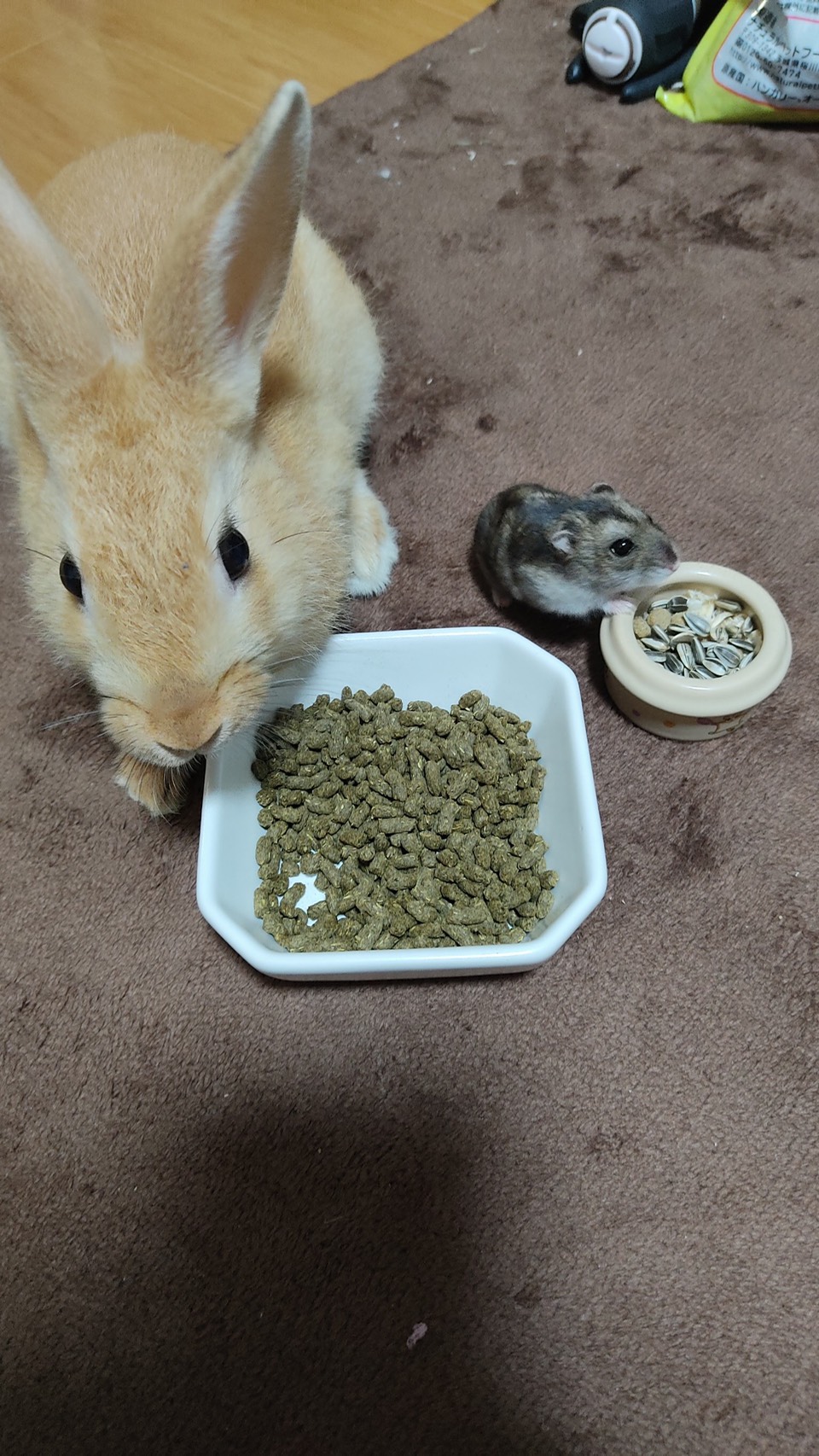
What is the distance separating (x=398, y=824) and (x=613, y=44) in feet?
6.67

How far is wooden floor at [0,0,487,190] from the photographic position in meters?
2.25

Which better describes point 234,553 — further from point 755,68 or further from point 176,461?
point 755,68

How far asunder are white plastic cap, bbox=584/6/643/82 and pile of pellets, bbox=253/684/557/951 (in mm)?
1811

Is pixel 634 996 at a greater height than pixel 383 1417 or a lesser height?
greater

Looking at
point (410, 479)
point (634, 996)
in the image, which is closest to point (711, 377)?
point (410, 479)

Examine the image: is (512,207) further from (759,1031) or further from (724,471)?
(759,1031)

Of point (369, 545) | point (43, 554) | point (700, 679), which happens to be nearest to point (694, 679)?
point (700, 679)

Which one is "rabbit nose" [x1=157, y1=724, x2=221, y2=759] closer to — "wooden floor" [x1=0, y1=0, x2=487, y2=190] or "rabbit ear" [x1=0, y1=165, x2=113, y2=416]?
"rabbit ear" [x1=0, y1=165, x2=113, y2=416]

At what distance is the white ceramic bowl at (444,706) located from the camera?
0.95 m

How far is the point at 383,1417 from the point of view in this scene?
0.90 meters

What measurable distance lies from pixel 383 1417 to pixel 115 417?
1045mm

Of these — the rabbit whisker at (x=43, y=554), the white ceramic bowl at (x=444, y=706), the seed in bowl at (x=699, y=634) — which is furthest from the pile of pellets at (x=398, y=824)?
the rabbit whisker at (x=43, y=554)

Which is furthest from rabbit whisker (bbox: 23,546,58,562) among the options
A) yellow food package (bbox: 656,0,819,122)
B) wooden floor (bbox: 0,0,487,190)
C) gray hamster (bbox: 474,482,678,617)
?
yellow food package (bbox: 656,0,819,122)

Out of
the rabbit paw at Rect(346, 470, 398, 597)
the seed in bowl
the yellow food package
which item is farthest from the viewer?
the yellow food package
